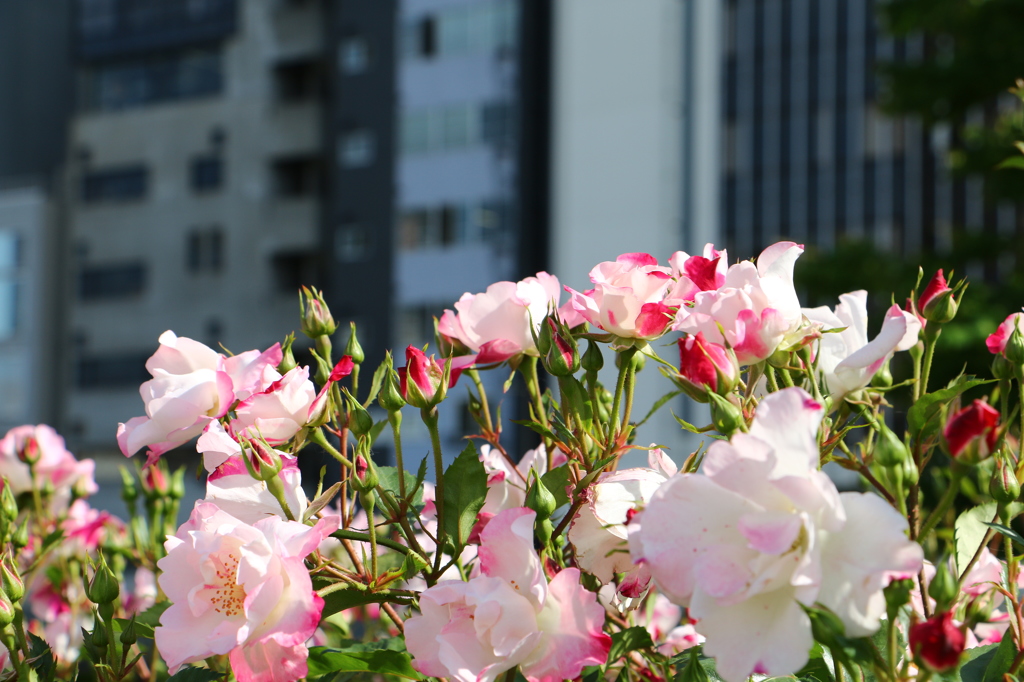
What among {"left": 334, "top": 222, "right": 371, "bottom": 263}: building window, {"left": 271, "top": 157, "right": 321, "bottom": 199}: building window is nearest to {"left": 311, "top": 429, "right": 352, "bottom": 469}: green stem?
{"left": 334, "top": 222, "right": 371, "bottom": 263}: building window

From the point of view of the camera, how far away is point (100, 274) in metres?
17.6

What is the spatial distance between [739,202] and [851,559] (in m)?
22.8

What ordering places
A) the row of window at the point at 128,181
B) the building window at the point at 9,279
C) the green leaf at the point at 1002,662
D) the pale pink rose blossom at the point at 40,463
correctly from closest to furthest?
the green leaf at the point at 1002,662 → the pale pink rose blossom at the point at 40,463 → the row of window at the point at 128,181 → the building window at the point at 9,279

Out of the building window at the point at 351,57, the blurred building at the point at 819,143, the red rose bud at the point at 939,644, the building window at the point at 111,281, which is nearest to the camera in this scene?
the red rose bud at the point at 939,644

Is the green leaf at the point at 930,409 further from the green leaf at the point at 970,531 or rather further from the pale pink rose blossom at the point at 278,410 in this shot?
the pale pink rose blossom at the point at 278,410

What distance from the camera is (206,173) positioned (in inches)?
671

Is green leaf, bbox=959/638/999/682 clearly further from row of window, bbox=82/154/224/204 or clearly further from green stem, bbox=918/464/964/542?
Answer: row of window, bbox=82/154/224/204

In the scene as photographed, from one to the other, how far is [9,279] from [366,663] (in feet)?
65.0

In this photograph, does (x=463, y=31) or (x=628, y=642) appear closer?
(x=628, y=642)

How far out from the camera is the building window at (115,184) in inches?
691

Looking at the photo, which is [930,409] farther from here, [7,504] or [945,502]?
[7,504]

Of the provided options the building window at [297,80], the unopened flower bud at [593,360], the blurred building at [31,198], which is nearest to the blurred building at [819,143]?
the building window at [297,80]

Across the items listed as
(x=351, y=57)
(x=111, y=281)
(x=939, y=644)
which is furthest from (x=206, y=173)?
(x=939, y=644)

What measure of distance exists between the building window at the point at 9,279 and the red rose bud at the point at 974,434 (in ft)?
64.3
